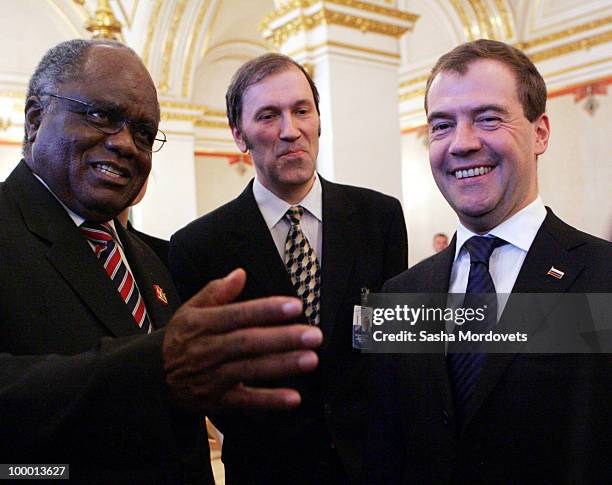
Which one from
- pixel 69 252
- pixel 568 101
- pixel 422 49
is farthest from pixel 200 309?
pixel 422 49

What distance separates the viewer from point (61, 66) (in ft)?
4.58

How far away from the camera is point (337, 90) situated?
16.5 feet

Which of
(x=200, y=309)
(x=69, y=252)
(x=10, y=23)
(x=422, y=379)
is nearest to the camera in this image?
(x=200, y=309)

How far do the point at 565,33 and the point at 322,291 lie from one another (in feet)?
29.5

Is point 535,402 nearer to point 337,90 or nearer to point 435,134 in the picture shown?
point 435,134

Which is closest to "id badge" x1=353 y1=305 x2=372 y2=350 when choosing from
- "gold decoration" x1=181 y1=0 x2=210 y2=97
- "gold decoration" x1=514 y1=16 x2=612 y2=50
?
"gold decoration" x1=514 y1=16 x2=612 y2=50

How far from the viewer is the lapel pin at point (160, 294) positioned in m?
1.61

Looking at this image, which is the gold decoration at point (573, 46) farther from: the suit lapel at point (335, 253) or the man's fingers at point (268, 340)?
the man's fingers at point (268, 340)

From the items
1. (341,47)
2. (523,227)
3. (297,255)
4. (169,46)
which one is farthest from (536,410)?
(169,46)

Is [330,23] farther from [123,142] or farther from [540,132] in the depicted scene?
[123,142]

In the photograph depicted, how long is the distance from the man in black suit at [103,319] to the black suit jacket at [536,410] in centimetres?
64

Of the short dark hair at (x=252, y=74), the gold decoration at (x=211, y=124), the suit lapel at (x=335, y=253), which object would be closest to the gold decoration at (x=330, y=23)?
the short dark hair at (x=252, y=74)

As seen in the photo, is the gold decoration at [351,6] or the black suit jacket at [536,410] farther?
the gold decoration at [351,6]

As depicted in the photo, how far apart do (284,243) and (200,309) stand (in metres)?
1.31
